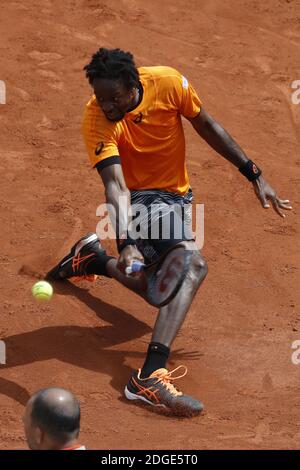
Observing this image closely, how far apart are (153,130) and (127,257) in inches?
51.0

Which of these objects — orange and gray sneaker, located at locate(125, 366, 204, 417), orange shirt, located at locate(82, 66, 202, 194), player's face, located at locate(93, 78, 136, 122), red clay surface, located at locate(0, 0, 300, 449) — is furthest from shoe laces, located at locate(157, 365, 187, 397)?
player's face, located at locate(93, 78, 136, 122)

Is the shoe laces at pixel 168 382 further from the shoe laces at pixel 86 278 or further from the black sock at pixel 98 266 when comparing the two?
the shoe laces at pixel 86 278

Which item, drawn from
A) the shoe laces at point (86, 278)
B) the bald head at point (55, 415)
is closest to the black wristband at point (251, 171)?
the shoe laces at point (86, 278)

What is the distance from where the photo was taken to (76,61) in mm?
11031

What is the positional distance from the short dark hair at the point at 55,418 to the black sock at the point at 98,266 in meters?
3.15

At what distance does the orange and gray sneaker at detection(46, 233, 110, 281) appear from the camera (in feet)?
25.6

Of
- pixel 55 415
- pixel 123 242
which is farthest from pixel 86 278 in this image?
pixel 55 415

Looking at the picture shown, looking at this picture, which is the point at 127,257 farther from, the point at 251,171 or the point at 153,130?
the point at 251,171

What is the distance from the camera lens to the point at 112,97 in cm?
703

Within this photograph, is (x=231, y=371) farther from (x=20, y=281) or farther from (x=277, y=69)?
(x=277, y=69)

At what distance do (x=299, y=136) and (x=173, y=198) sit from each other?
318 cm

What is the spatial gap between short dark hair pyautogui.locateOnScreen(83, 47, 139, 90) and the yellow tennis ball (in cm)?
153

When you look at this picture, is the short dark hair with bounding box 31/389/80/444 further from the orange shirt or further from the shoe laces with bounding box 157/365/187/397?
the orange shirt
